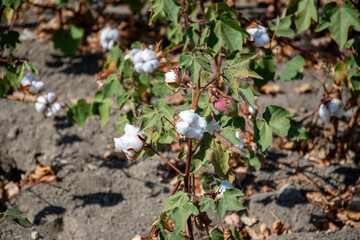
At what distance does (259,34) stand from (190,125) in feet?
2.88

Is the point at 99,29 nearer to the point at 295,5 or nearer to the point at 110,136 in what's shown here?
the point at 110,136

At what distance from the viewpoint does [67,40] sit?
3.24 m

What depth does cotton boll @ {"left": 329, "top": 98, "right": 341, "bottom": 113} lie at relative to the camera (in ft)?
7.09

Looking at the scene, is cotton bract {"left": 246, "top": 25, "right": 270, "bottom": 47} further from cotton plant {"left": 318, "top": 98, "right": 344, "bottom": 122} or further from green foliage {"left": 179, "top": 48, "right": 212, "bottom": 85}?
green foliage {"left": 179, "top": 48, "right": 212, "bottom": 85}

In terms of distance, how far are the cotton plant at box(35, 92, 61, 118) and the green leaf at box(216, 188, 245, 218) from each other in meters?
1.28

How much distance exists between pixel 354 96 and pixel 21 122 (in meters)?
1.98

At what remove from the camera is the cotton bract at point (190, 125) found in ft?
4.26

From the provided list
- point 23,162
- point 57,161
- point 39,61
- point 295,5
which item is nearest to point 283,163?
point 295,5

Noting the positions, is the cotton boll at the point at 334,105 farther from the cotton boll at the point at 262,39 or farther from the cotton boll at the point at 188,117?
the cotton boll at the point at 188,117

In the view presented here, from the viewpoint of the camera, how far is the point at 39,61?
129 inches

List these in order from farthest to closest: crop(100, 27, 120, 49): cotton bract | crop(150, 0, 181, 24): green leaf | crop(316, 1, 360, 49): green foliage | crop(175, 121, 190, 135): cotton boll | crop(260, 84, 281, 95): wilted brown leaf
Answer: crop(260, 84, 281, 95): wilted brown leaf < crop(100, 27, 120, 49): cotton bract < crop(316, 1, 360, 49): green foliage < crop(150, 0, 181, 24): green leaf < crop(175, 121, 190, 135): cotton boll

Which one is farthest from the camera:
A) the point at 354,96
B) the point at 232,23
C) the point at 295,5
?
the point at 354,96

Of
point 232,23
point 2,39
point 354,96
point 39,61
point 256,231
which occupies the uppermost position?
point 232,23

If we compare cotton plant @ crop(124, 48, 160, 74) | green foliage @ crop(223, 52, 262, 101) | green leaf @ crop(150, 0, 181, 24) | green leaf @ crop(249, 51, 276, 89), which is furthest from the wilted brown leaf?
green foliage @ crop(223, 52, 262, 101)
